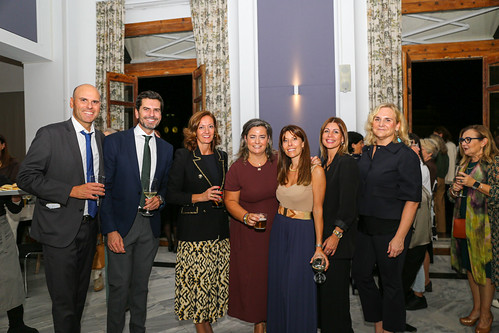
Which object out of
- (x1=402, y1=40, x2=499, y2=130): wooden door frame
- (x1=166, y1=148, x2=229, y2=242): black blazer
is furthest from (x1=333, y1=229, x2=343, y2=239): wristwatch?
(x1=402, y1=40, x2=499, y2=130): wooden door frame

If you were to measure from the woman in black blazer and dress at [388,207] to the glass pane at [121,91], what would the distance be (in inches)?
186

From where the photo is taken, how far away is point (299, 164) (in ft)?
7.98

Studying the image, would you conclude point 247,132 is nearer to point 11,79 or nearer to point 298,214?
point 298,214

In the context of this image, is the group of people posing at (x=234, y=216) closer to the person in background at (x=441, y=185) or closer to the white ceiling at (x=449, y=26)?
the white ceiling at (x=449, y=26)

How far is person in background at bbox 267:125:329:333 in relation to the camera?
2355mm

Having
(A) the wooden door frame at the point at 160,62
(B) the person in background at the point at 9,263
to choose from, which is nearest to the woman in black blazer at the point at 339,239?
(B) the person in background at the point at 9,263

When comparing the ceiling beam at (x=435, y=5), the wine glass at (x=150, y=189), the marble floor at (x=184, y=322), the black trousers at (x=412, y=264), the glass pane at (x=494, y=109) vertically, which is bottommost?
the marble floor at (x=184, y=322)

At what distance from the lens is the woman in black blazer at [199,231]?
8.37ft

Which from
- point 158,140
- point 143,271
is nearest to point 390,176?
point 158,140

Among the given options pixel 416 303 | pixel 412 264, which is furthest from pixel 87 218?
pixel 416 303

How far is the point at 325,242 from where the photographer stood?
93.7 inches

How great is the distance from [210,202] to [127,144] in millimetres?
687

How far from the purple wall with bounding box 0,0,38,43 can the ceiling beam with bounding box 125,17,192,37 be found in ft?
4.63

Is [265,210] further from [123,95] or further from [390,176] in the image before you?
[123,95]
